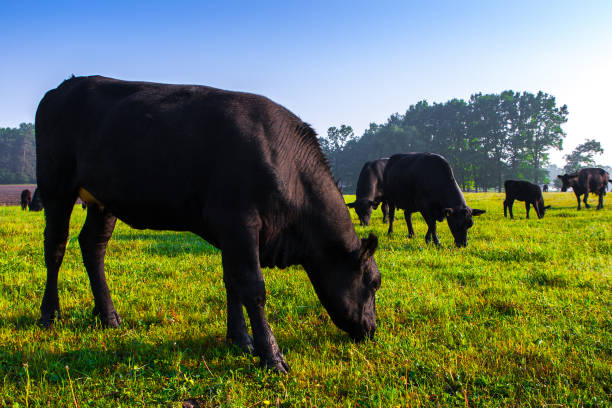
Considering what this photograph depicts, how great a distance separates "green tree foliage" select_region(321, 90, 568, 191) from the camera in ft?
247

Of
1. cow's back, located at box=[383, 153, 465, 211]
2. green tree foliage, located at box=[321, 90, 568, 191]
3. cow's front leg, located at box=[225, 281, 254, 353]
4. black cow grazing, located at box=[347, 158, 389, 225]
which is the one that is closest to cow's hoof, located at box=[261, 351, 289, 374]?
cow's front leg, located at box=[225, 281, 254, 353]

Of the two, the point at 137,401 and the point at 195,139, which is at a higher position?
the point at 195,139

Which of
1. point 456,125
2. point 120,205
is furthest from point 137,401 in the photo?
point 456,125

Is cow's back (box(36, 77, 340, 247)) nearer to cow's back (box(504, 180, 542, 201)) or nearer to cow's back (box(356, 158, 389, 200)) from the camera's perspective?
cow's back (box(356, 158, 389, 200))

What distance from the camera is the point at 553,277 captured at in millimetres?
5383

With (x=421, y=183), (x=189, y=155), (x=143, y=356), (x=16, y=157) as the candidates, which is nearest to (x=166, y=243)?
(x=143, y=356)

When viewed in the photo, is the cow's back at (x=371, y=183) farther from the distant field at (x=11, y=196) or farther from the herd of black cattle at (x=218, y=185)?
the distant field at (x=11, y=196)

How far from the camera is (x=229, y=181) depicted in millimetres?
2930

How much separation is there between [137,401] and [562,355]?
342 centimetres

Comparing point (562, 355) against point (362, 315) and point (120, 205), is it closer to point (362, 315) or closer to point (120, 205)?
point (362, 315)

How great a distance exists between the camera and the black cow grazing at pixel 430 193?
8.77 m

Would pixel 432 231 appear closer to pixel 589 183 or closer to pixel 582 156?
pixel 589 183

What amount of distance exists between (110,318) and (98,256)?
747mm

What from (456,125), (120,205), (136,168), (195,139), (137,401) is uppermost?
(456,125)
